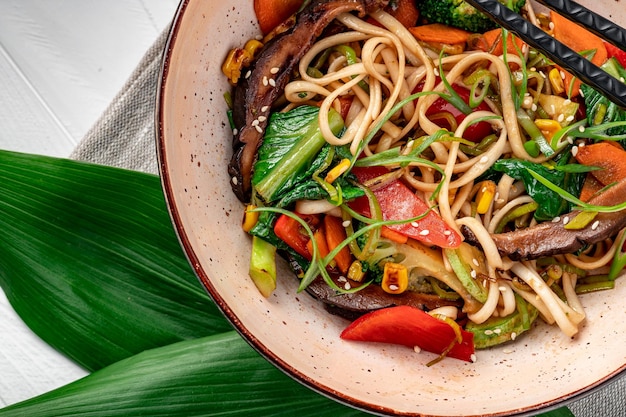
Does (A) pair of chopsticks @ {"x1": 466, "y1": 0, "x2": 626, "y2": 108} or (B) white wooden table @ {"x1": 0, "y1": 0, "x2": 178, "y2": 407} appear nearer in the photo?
(A) pair of chopsticks @ {"x1": 466, "y1": 0, "x2": 626, "y2": 108}

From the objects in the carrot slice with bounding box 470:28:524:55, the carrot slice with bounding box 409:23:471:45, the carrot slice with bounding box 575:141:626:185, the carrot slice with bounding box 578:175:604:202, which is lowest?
the carrot slice with bounding box 578:175:604:202

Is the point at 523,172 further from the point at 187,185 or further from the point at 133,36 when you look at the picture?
the point at 133,36

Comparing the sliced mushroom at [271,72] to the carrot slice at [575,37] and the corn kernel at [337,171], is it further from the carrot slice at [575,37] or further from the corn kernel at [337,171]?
the carrot slice at [575,37]

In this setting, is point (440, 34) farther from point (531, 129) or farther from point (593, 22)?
point (593, 22)

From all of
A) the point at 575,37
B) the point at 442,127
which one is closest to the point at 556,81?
the point at 575,37

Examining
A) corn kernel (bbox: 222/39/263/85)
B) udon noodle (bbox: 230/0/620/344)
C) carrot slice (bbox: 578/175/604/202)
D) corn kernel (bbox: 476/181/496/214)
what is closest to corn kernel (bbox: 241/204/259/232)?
udon noodle (bbox: 230/0/620/344)

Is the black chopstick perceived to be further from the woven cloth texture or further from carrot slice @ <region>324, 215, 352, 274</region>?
the woven cloth texture

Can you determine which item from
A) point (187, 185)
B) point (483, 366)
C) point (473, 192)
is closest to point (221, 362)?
point (187, 185)
